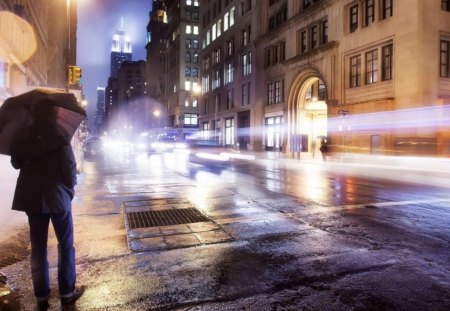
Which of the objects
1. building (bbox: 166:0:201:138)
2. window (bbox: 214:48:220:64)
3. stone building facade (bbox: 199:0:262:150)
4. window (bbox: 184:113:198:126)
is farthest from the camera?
window (bbox: 184:113:198:126)

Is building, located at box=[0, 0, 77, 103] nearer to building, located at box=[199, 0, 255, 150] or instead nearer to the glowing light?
the glowing light

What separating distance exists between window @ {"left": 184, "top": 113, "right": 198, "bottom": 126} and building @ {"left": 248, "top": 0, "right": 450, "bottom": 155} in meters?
46.8

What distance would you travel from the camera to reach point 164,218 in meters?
8.17

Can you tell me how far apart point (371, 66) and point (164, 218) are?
26491 millimetres

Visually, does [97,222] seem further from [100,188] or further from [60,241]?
[100,188]

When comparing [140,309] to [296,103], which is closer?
[140,309]

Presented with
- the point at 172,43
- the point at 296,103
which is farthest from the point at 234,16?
the point at 172,43

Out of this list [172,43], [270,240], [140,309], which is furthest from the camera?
[172,43]

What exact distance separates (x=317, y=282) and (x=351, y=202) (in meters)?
6.09

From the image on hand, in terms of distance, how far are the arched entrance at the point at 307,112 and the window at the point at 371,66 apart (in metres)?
9.36

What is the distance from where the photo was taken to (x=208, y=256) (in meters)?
5.48

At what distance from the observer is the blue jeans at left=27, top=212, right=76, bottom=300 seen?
3.74m

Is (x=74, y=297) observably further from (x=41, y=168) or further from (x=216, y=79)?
(x=216, y=79)

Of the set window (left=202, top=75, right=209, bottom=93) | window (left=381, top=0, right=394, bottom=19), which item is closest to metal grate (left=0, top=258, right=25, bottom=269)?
window (left=381, top=0, right=394, bottom=19)
